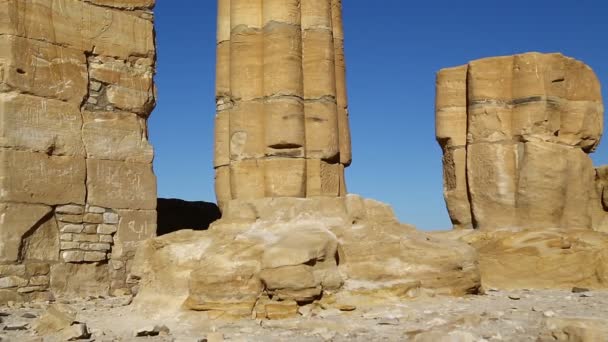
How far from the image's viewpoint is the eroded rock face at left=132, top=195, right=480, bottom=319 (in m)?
7.25

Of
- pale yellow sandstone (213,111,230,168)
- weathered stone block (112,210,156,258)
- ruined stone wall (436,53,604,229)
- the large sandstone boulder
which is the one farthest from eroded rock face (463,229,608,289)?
weathered stone block (112,210,156,258)

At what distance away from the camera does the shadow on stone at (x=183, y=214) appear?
15156mm

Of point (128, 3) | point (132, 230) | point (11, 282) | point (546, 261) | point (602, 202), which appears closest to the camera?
point (11, 282)

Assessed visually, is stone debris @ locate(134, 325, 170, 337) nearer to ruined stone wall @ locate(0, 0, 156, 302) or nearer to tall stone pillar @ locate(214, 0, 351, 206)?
tall stone pillar @ locate(214, 0, 351, 206)

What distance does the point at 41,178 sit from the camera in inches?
382

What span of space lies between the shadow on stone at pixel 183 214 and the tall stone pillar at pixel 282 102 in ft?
17.8

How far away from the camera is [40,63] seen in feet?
32.7

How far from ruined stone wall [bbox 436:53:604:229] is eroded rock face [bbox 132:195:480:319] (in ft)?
11.1

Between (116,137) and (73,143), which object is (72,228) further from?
(116,137)

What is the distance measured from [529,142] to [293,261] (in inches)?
237

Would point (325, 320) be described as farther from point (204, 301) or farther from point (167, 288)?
point (167, 288)

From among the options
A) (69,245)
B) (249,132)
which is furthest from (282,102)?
(69,245)

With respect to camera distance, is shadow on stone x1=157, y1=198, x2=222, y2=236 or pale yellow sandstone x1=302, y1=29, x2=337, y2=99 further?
shadow on stone x1=157, y1=198, x2=222, y2=236

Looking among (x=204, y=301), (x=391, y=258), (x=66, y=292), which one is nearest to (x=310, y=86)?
(x=391, y=258)
